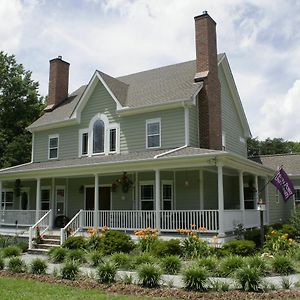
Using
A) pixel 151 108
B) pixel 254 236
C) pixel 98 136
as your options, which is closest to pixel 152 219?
pixel 254 236

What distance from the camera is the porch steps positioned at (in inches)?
689

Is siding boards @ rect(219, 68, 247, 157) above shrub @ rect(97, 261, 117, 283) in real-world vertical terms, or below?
above

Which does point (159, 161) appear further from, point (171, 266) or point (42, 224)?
point (42, 224)

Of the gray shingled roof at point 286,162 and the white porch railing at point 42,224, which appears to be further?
the gray shingled roof at point 286,162

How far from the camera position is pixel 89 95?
875 inches

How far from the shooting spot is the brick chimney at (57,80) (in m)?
26.2

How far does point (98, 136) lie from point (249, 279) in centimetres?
1420

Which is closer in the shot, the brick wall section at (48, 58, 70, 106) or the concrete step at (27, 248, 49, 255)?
the concrete step at (27, 248, 49, 255)

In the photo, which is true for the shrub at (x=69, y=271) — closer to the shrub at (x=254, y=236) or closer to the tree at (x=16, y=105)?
the shrub at (x=254, y=236)

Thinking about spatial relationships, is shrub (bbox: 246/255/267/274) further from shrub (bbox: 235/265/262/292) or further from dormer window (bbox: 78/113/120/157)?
dormer window (bbox: 78/113/120/157)

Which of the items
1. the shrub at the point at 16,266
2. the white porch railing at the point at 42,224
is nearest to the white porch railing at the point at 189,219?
the shrub at the point at 16,266

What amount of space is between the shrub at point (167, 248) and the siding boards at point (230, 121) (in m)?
9.74

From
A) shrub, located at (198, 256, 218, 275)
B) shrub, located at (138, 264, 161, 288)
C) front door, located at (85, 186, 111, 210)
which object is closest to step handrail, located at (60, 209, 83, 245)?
front door, located at (85, 186, 111, 210)

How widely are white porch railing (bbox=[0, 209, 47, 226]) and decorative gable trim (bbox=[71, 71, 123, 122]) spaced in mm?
5727
